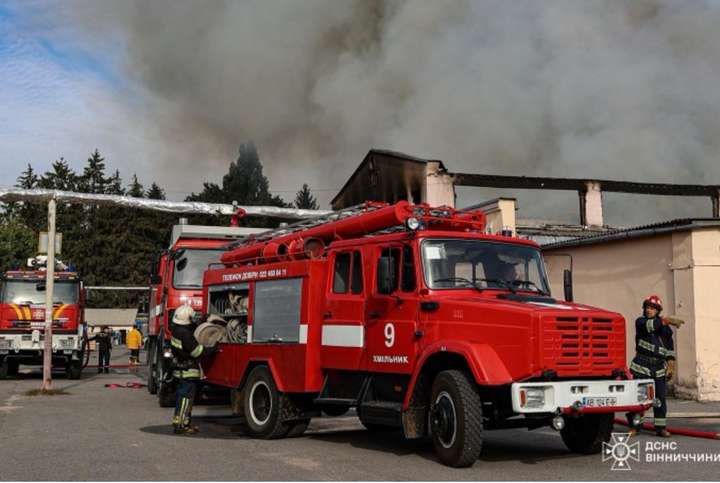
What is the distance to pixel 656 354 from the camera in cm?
1034

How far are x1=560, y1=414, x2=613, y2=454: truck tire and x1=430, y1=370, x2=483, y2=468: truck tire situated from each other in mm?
1674

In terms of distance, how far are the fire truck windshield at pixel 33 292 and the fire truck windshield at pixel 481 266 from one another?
645 inches

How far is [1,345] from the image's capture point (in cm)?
2145

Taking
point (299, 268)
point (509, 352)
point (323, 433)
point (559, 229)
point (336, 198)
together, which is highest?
point (336, 198)

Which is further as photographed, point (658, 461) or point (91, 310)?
point (91, 310)

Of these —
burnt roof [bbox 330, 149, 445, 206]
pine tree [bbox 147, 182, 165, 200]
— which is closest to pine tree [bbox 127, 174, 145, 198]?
pine tree [bbox 147, 182, 165, 200]

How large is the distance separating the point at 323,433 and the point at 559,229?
15540 millimetres

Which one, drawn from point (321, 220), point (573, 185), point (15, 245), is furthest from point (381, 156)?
point (15, 245)

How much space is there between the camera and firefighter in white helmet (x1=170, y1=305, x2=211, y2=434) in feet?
34.6

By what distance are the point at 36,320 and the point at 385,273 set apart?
16.1m

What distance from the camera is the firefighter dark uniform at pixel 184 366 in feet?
34.6

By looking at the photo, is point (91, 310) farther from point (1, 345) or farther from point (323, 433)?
point (323, 433)

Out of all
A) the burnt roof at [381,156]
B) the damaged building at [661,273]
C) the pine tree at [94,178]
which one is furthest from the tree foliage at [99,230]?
the damaged building at [661,273]

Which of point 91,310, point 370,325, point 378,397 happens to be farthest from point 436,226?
point 91,310
